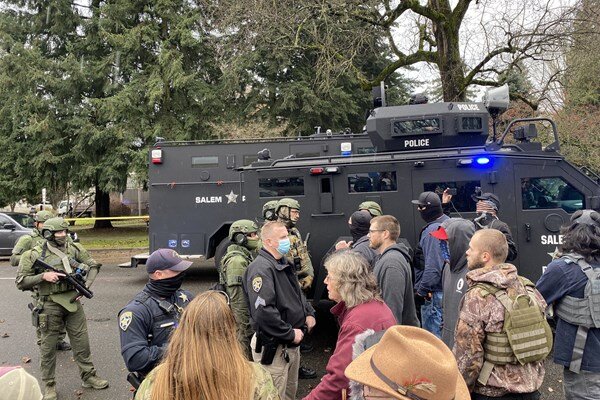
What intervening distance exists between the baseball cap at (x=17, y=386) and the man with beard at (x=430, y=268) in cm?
361

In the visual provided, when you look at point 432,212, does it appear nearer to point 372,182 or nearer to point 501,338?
point 372,182

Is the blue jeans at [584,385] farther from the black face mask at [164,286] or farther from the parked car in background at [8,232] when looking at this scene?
the parked car in background at [8,232]

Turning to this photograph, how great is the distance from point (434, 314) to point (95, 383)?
360 centimetres

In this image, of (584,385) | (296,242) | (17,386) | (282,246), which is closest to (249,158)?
(296,242)

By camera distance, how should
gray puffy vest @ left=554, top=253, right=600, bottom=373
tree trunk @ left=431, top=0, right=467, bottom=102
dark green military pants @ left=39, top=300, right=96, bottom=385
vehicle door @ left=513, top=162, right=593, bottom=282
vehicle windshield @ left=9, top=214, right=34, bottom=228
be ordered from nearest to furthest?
gray puffy vest @ left=554, top=253, right=600, bottom=373 → dark green military pants @ left=39, top=300, right=96, bottom=385 → vehicle door @ left=513, top=162, right=593, bottom=282 → tree trunk @ left=431, top=0, right=467, bottom=102 → vehicle windshield @ left=9, top=214, right=34, bottom=228

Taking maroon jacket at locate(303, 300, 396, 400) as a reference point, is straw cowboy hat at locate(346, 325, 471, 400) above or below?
above

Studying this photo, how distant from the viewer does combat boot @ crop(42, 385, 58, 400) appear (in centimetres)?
480

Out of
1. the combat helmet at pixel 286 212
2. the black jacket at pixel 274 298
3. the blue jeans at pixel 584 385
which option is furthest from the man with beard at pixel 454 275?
the combat helmet at pixel 286 212

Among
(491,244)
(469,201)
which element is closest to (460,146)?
(469,201)

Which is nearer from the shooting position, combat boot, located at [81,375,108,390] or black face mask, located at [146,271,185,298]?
black face mask, located at [146,271,185,298]

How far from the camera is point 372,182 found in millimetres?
6176

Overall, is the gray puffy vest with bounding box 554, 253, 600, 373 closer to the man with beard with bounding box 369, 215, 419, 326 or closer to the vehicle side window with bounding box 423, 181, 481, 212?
the man with beard with bounding box 369, 215, 419, 326

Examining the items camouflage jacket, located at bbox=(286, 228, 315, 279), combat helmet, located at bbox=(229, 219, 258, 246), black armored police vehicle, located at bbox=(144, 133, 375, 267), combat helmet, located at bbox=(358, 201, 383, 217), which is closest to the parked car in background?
black armored police vehicle, located at bbox=(144, 133, 375, 267)

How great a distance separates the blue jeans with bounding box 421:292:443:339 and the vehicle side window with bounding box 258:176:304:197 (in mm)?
2232
